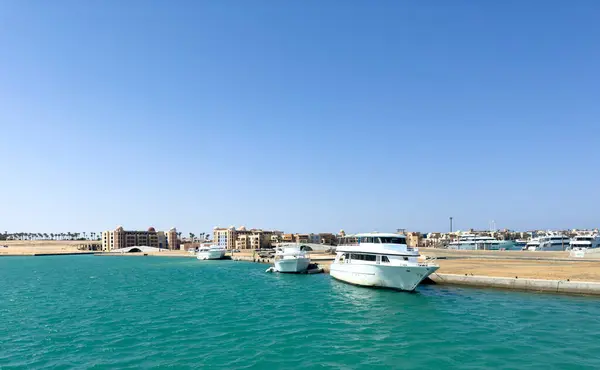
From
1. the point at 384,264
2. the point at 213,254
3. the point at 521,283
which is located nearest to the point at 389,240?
the point at 384,264

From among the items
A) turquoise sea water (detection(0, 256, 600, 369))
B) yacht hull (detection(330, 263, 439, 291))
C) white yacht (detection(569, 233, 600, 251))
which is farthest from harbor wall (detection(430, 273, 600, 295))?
white yacht (detection(569, 233, 600, 251))

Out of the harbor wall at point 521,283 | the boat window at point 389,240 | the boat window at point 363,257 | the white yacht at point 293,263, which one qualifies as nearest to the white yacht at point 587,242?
the white yacht at point 293,263

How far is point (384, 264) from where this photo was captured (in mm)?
42688

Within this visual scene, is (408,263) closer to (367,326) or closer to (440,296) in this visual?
(440,296)

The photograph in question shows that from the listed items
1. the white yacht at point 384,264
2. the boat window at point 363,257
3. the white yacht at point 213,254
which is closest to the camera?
the white yacht at point 384,264

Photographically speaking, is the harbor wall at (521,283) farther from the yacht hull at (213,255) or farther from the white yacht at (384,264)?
the yacht hull at (213,255)

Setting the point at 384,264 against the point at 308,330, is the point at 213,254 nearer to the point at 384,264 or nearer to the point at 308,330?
the point at 384,264

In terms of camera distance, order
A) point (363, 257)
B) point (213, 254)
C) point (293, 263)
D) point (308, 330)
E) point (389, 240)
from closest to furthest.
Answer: point (308, 330)
point (389, 240)
point (363, 257)
point (293, 263)
point (213, 254)

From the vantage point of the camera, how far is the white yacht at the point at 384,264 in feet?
135

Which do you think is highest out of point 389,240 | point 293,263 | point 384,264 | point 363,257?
point 389,240

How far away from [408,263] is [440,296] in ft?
15.4

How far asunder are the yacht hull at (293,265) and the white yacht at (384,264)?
18399 mm

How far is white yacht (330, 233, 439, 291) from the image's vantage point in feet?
135

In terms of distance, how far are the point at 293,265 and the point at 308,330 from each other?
1588 inches
